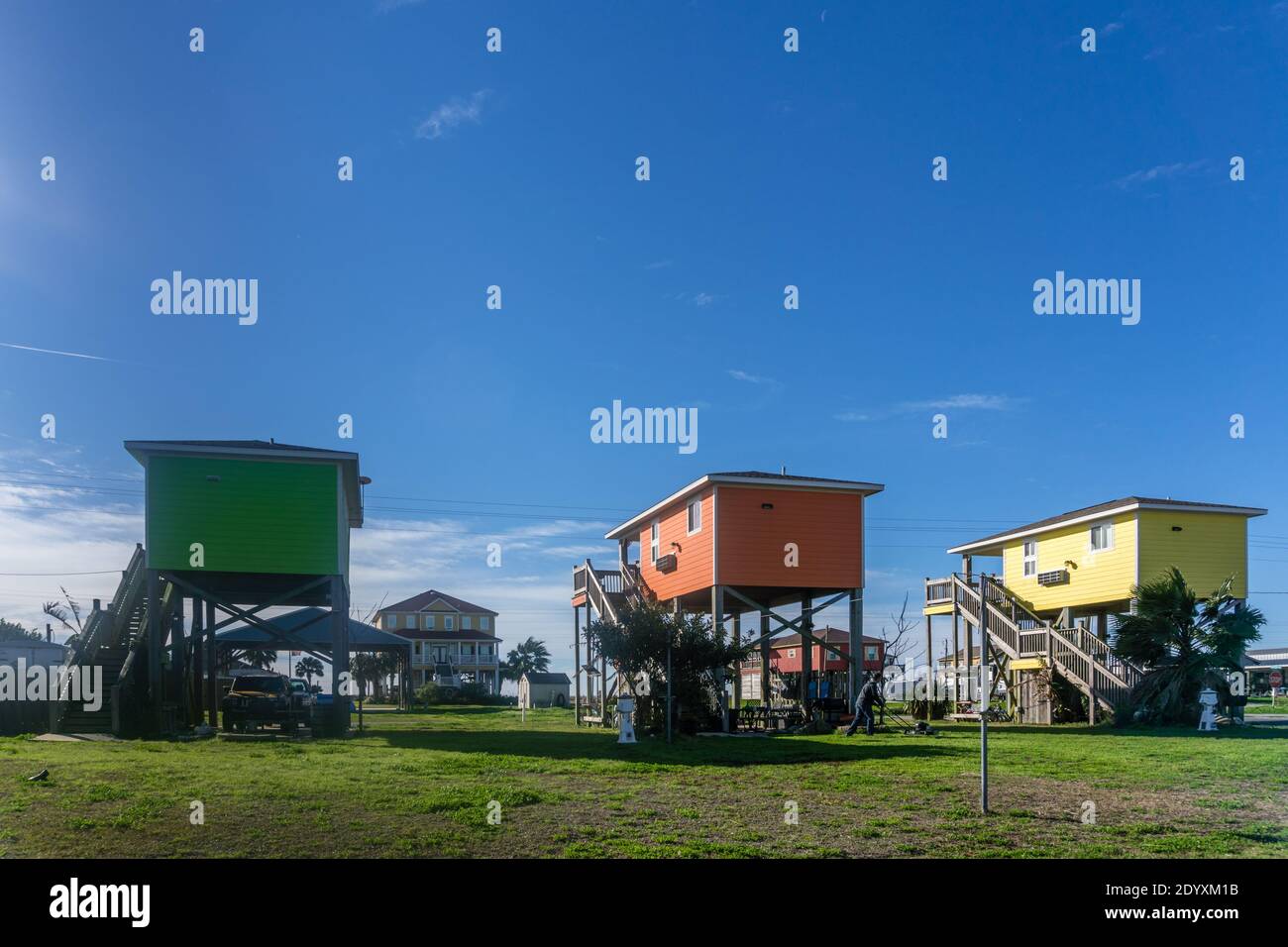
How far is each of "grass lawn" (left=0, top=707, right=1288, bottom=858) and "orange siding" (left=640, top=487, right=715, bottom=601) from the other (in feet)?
31.6

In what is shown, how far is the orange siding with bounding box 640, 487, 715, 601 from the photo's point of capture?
101ft

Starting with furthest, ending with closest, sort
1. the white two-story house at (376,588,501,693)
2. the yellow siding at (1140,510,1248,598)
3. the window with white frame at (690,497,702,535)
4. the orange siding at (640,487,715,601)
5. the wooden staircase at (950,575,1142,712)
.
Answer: the white two-story house at (376,588,501,693) < the yellow siding at (1140,510,1248,598) < the window with white frame at (690,497,702,535) < the orange siding at (640,487,715,601) < the wooden staircase at (950,575,1142,712)

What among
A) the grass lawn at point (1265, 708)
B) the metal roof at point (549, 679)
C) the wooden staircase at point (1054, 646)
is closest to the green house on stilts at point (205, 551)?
the wooden staircase at point (1054, 646)

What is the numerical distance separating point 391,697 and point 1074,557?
146 feet

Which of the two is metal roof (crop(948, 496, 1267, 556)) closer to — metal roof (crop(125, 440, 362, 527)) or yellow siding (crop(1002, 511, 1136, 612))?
yellow siding (crop(1002, 511, 1136, 612))

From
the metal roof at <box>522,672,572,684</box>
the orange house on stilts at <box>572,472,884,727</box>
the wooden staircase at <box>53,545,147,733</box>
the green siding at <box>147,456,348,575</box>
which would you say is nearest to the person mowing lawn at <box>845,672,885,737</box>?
the orange house on stilts at <box>572,472,884,727</box>

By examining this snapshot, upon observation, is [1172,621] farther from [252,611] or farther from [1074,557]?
[252,611]

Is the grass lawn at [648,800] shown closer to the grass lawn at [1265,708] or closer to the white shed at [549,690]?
the grass lawn at [1265,708]

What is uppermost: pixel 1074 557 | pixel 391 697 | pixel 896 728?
pixel 1074 557

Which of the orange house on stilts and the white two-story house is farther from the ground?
the orange house on stilts
